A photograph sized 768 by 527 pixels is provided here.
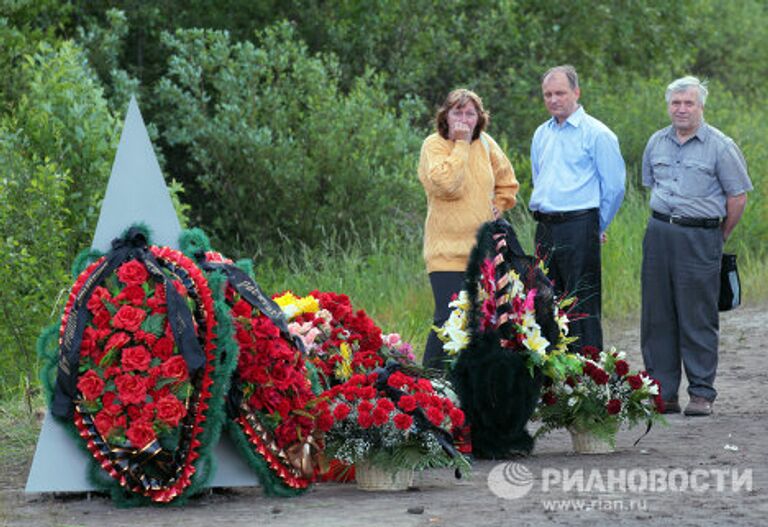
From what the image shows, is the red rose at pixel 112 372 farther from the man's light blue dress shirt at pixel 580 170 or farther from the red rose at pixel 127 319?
the man's light blue dress shirt at pixel 580 170

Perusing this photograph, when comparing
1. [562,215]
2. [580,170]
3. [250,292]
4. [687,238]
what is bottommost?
[250,292]

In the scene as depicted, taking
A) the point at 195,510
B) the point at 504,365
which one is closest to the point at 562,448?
the point at 504,365

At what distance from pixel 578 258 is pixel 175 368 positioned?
377 cm

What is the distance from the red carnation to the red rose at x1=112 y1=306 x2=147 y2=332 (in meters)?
0.93

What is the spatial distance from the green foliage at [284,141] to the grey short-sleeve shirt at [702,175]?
788cm

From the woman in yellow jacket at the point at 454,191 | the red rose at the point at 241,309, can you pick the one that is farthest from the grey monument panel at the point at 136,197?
the woman in yellow jacket at the point at 454,191

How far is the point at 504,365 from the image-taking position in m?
7.93

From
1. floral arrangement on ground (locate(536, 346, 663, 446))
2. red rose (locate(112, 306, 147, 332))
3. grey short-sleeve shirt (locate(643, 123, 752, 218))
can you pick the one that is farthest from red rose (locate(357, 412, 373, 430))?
grey short-sleeve shirt (locate(643, 123, 752, 218))

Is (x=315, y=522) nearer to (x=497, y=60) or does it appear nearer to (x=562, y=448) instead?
(x=562, y=448)

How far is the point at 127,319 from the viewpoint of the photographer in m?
6.86

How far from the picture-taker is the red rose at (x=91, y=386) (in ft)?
22.3

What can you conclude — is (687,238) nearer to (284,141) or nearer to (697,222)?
(697,222)

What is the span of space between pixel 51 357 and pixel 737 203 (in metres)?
4.64

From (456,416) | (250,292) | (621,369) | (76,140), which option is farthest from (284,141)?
(456,416)
